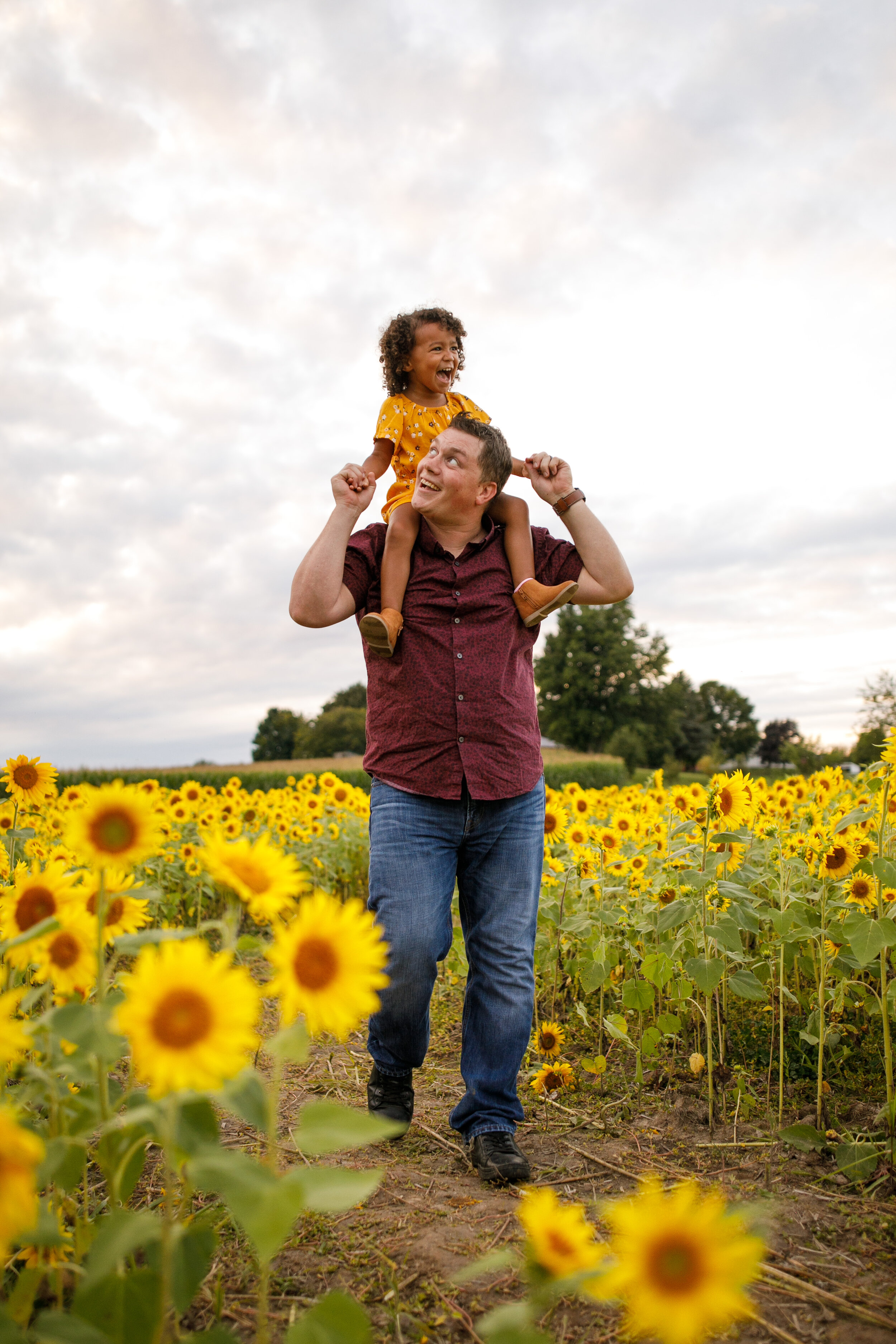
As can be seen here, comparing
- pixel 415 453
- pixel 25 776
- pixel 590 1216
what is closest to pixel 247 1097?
pixel 590 1216

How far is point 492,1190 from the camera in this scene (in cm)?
247

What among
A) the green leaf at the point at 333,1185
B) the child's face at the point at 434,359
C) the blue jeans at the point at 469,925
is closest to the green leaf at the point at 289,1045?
the green leaf at the point at 333,1185

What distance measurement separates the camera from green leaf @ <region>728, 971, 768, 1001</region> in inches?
111

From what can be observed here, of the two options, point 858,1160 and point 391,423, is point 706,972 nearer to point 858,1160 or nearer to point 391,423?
point 858,1160

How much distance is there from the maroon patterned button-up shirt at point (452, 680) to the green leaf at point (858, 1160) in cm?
132

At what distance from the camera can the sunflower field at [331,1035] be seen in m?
1.01

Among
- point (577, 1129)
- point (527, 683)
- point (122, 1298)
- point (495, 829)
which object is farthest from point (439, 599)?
point (122, 1298)

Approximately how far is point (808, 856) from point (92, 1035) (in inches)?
107

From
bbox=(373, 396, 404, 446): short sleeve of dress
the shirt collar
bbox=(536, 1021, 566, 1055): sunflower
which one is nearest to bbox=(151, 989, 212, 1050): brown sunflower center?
the shirt collar

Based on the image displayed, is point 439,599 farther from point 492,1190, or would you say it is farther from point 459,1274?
point 459,1274

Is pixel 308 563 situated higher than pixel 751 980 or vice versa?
pixel 308 563

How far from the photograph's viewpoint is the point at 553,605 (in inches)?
117

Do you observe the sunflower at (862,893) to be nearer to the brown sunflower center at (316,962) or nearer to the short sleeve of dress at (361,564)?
the short sleeve of dress at (361,564)

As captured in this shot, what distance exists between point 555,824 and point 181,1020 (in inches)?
135
